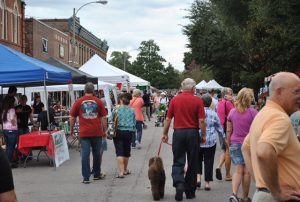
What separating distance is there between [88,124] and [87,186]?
3.86 feet

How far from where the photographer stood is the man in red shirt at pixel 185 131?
8.52 m

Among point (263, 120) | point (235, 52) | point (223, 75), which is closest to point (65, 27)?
point (223, 75)

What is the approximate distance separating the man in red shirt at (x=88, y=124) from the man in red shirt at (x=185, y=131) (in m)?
2.12

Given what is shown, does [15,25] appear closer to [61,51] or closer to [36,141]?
[61,51]

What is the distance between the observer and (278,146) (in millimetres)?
3541

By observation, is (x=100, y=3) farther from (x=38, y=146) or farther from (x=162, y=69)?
(x=162, y=69)

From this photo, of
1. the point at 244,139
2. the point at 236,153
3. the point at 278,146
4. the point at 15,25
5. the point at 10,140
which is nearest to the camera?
the point at 278,146

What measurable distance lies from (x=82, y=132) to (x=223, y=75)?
37.6m

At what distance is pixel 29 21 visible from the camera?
43.9m

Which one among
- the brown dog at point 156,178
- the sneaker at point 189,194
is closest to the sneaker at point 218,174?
the sneaker at point 189,194

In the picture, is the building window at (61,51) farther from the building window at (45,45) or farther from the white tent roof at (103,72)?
the white tent roof at (103,72)

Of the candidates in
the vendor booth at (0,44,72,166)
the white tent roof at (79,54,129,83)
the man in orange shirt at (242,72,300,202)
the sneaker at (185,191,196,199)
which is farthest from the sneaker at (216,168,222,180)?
the white tent roof at (79,54,129,83)

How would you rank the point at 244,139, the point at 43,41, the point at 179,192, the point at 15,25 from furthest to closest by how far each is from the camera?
1. the point at 43,41
2. the point at 15,25
3. the point at 179,192
4. the point at 244,139

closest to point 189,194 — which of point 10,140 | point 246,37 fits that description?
point 10,140
